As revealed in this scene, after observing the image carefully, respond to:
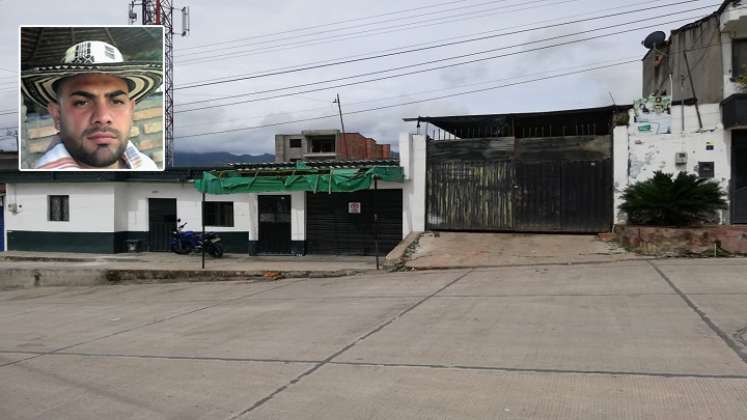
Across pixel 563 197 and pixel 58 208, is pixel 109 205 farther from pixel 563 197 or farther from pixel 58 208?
pixel 563 197

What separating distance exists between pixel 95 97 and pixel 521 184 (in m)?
15.0

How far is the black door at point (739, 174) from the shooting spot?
53.9ft

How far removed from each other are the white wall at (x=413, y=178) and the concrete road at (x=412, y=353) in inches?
258

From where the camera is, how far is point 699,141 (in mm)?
16625

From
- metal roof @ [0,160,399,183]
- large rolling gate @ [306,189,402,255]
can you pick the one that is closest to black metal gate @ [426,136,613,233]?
large rolling gate @ [306,189,402,255]

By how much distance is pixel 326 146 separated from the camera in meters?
54.9

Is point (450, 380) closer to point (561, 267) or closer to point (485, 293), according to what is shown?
point (485, 293)


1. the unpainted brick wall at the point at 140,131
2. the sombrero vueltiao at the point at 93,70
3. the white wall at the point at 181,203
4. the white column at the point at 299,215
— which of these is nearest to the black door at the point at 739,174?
the white column at the point at 299,215

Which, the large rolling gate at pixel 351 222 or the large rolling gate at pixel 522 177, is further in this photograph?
the large rolling gate at pixel 351 222

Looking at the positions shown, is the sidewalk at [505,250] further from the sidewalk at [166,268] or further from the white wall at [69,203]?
the white wall at [69,203]

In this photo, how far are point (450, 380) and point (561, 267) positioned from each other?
8.79 meters

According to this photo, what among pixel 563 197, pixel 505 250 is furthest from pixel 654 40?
pixel 505 250

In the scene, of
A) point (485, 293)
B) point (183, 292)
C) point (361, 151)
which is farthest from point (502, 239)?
point (361, 151)

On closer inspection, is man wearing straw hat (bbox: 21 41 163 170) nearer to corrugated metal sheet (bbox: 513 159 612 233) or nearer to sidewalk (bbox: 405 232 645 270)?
sidewalk (bbox: 405 232 645 270)
